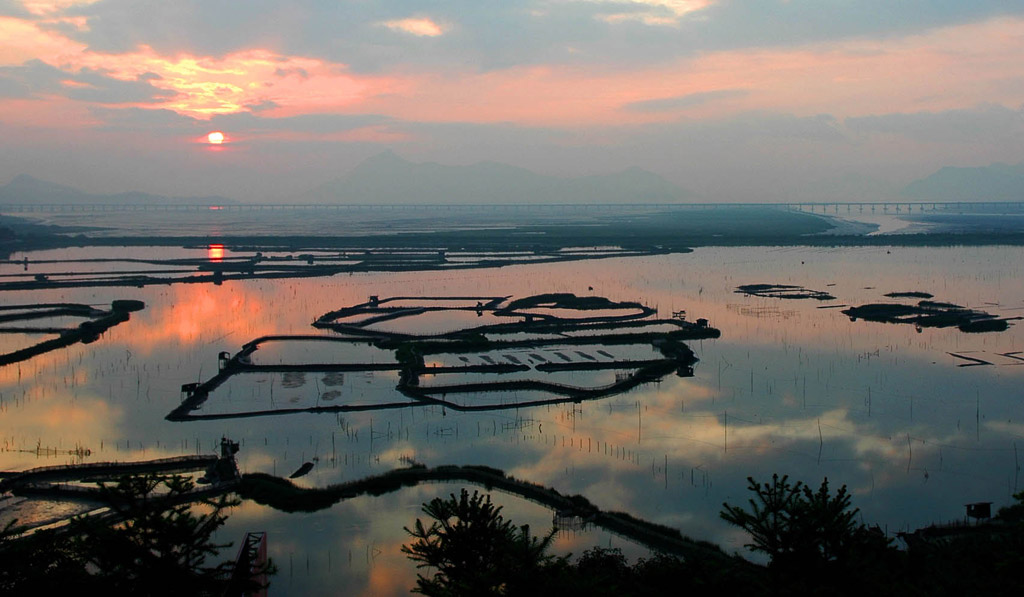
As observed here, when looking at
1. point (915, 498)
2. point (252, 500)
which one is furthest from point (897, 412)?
point (252, 500)

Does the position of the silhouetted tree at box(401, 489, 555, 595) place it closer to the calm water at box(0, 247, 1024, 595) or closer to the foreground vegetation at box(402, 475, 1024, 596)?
the foreground vegetation at box(402, 475, 1024, 596)

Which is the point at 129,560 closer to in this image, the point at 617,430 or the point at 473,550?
the point at 473,550

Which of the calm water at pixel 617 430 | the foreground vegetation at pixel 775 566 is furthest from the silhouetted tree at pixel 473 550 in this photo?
the calm water at pixel 617 430

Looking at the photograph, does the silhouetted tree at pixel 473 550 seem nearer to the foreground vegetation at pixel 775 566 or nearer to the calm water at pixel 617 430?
the foreground vegetation at pixel 775 566

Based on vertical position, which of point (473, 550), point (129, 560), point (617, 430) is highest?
point (129, 560)

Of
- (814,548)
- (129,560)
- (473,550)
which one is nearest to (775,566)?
(814,548)

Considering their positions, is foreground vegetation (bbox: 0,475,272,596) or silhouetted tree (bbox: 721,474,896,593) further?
silhouetted tree (bbox: 721,474,896,593)

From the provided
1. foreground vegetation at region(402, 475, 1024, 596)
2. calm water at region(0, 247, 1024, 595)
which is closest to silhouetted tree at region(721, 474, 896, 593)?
foreground vegetation at region(402, 475, 1024, 596)

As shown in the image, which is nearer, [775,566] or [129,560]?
[129,560]
